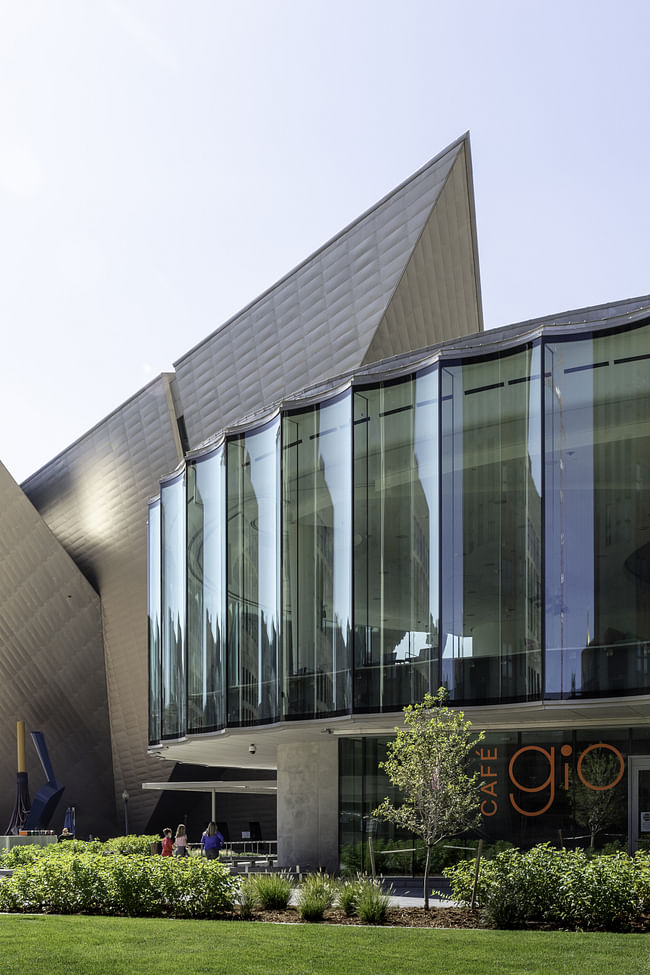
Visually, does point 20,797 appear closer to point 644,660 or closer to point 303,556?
point 303,556

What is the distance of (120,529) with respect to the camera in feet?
147

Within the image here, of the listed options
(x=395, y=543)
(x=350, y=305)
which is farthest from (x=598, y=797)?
(x=350, y=305)

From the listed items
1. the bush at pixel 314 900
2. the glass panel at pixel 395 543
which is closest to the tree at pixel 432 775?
the bush at pixel 314 900

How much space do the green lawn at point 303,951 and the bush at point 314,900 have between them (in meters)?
0.65

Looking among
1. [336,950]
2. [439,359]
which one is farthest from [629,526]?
[336,950]

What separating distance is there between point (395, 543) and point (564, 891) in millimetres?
8624

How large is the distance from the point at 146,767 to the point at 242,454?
24687 millimetres

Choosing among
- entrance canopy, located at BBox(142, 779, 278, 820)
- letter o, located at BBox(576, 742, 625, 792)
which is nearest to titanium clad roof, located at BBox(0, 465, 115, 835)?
entrance canopy, located at BBox(142, 779, 278, 820)

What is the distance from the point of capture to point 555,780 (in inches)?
829

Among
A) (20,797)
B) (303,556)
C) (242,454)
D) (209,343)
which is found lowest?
(20,797)

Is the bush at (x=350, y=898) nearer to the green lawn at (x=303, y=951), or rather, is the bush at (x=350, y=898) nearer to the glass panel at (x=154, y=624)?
the green lawn at (x=303, y=951)

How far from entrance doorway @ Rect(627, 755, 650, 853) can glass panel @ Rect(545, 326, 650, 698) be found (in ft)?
10.8

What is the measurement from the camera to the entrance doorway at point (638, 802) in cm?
2008

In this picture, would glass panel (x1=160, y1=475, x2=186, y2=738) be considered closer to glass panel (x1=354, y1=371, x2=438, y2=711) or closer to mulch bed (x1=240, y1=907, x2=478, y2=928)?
glass panel (x1=354, y1=371, x2=438, y2=711)
